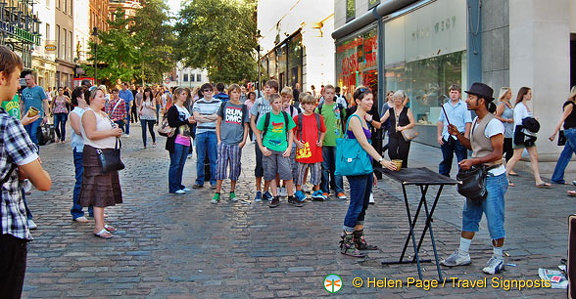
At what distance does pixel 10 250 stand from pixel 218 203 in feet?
18.8

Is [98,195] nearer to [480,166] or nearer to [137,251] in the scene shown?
[137,251]

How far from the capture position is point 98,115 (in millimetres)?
6414

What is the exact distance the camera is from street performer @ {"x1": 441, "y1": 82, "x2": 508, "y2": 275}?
499 centimetres

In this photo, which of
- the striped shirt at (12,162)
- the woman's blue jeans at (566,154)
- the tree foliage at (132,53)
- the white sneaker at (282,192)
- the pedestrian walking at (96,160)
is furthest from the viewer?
the tree foliage at (132,53)

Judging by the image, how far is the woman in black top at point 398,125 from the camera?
9766 mm

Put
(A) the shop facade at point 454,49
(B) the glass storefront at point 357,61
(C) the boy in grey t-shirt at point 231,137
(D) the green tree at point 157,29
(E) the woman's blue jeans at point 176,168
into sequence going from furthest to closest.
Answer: (D) the green tree at point 157,29 < (B) the glass storefront at point 357,61 < (A) the shop facade at point 454,49 < (E) the woman's blue jeans at point 176,168 < (C) the boy in grey t-shirt at point 231,137

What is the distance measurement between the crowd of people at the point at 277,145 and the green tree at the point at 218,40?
121ft

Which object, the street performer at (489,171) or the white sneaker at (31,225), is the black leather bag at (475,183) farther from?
the white sneaker at (31,225)

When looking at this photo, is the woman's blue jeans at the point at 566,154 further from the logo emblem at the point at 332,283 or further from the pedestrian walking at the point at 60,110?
the pedestrian walking at the point at 60,110

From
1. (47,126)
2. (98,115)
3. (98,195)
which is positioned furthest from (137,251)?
(47,126)

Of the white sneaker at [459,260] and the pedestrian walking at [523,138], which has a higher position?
the pedestrian walking at [523,138]

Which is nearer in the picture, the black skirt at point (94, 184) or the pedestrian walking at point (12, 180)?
the pedestrian walking at point (12, 180)

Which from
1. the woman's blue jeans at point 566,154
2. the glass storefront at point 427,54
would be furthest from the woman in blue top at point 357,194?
the glass storefront at point 427,54

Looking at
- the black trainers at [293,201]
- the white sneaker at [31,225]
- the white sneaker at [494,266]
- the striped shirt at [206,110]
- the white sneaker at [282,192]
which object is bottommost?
the white sneaker at [494,266]
